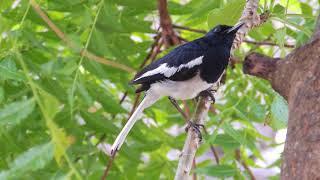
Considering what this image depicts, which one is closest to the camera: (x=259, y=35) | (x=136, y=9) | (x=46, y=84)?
(x=46, y=84)

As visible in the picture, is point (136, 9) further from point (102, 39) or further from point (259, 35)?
point (259, 35)

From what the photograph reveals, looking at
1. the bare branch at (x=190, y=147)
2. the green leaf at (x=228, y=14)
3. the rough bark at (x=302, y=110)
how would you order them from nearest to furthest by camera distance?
1. the rough bark at (x=302, y=110)
2. the bare branch at (x=190, y=147)
3. the green leaf at (x=228, y=14)

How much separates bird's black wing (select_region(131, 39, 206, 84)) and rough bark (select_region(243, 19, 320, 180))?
51 cm

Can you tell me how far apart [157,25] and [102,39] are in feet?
2.71

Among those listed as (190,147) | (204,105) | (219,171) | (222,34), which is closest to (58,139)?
(190,147)

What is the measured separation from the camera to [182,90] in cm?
213

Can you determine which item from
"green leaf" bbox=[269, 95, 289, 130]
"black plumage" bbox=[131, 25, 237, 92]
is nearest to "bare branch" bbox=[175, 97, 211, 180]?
"black plumage" bbox=[131, 25, 237, 92]

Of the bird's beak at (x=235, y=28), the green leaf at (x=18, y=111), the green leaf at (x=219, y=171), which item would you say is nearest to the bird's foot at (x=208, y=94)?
the bird's beak at (x=235, y=28)

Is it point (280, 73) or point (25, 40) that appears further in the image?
point (25, 40)

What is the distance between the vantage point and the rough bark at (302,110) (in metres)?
1.27

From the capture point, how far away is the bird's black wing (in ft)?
6.82

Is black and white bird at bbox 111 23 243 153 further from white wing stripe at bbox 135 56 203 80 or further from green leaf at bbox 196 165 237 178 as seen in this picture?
green leaf at bbox 196 165 237 178

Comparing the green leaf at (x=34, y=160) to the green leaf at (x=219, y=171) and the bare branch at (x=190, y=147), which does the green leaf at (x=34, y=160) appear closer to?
the bare branch at (x=190, y=147)

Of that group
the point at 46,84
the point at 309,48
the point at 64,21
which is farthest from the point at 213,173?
the point at 64,21
